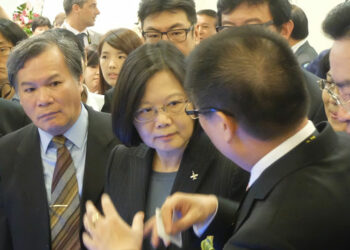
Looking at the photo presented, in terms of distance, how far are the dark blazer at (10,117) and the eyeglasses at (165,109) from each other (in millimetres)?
907

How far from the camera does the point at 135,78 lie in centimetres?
137

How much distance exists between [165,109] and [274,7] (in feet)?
2.87

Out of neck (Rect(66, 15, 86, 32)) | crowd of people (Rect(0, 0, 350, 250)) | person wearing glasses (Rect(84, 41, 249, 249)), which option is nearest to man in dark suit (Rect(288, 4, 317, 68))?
crowd of people (Rect(0, 0, 350, 250))

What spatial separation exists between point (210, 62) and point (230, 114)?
0.13m

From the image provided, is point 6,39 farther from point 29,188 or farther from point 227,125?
point 227,125

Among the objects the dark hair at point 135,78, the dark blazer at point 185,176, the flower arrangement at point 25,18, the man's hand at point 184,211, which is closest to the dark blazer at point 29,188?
the dark blazer at point 185,176

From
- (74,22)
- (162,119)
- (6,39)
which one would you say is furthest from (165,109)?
(74,22)

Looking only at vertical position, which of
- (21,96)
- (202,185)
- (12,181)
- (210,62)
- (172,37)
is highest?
(210,62)

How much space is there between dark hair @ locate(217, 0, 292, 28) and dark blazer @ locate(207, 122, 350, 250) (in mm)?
Result: 1093

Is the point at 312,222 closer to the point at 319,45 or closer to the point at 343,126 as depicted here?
the point at 343,126

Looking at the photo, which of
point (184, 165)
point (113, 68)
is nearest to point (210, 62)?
point (184, 165)

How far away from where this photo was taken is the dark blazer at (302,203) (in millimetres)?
838

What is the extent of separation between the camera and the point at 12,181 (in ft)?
5.32

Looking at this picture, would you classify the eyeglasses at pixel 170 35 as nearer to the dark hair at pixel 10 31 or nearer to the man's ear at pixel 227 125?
the dark hair at pixel 10 31
